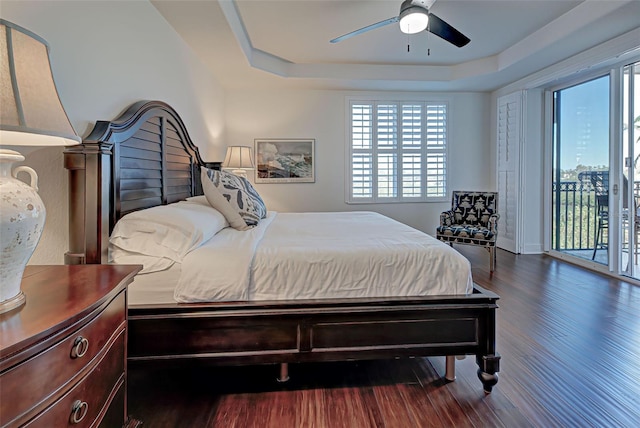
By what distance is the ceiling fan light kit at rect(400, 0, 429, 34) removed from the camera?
243 cm

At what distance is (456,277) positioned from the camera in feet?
5.78

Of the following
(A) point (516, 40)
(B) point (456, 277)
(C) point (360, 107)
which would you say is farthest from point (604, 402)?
(C) point (360, 107)

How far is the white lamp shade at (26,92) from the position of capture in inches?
31.1

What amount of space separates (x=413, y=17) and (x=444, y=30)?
461mm

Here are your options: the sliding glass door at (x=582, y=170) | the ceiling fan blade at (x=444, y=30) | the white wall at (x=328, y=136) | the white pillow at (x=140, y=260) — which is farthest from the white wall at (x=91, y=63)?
the sliding glass door at (x=582, y=170)

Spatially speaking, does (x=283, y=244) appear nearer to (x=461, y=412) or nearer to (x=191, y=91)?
A: (x=461, y=412)

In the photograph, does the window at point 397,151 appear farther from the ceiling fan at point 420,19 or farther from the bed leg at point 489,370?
the bed leg at point 489,370

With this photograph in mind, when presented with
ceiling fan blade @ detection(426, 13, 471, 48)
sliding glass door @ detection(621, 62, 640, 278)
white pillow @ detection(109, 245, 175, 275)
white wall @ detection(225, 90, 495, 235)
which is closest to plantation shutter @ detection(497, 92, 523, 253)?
white wall @ detection(225, 90, 495, 235)

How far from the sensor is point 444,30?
9.10 ft

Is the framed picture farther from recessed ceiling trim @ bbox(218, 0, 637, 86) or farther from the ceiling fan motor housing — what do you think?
the ceiling fan motor housing

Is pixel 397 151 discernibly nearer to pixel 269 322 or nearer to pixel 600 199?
pixel 600 199

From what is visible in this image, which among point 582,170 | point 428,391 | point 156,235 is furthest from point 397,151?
point 156,235

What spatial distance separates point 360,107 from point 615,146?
3.12 m

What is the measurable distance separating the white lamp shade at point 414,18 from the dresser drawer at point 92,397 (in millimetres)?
2634
